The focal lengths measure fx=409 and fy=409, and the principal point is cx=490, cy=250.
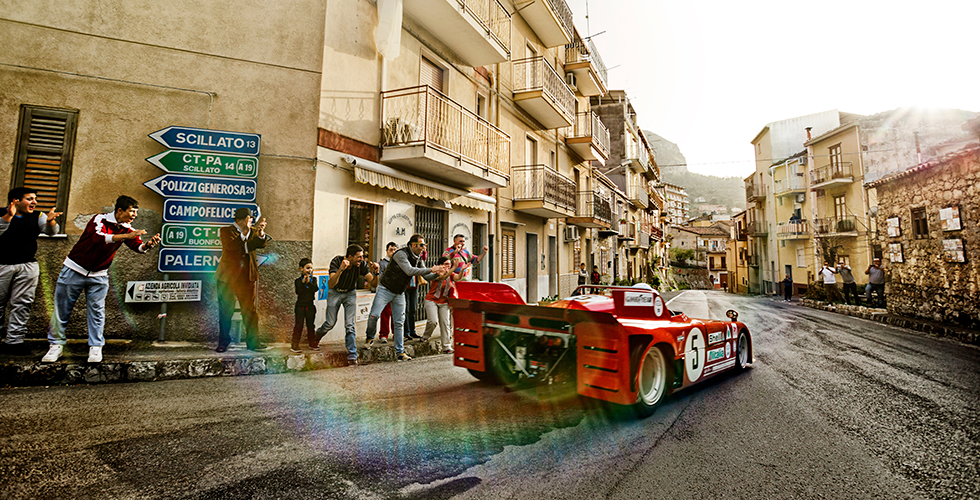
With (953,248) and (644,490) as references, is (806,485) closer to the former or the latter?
(644,490)

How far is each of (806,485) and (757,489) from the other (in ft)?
1.15

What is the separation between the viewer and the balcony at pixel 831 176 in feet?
88.5

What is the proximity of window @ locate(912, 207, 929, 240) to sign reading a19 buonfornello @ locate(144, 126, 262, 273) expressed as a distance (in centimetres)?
1744

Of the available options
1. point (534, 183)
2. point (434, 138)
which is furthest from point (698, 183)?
point (434, 138)

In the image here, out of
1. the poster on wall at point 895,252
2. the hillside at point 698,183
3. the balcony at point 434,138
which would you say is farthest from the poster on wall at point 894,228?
the hillside at point 698,183

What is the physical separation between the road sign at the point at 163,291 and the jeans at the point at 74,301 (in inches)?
55.4

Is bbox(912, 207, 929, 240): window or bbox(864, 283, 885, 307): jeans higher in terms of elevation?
bbox(912, 207, 929, 240): window

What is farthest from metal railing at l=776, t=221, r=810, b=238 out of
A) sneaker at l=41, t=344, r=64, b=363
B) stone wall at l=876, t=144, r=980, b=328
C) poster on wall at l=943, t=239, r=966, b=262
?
sneaker at l=41, t=344, r=64, b=363

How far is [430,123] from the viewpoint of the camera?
8.73 m

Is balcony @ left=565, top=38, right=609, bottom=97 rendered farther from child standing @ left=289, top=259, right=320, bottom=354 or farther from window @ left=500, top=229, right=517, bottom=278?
child standing @ left=289, top=259, right=320, bottom=354

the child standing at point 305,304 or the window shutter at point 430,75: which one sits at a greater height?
the window shutter at point 430,75

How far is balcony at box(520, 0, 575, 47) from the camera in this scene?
14.5 metres

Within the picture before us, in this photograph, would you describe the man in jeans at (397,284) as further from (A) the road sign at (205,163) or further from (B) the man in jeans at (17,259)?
(B) the man in jeans at (17,259)

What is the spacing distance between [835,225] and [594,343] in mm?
33041
